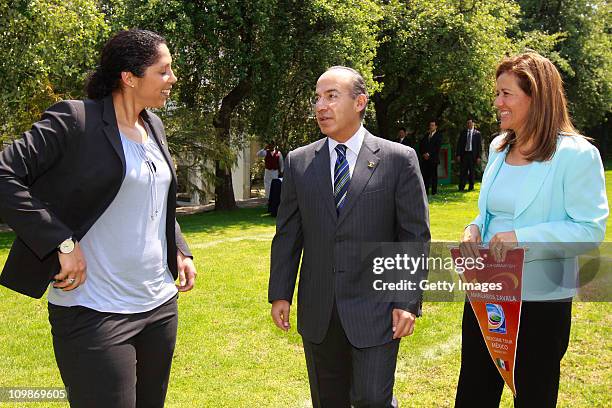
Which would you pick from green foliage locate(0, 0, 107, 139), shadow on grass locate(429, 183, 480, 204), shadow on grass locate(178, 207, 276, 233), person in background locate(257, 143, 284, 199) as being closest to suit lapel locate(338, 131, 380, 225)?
green foliage locate(0, 0, 107, 139)

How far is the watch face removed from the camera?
2.61 m

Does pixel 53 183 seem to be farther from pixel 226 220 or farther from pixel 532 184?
pixel 226 220

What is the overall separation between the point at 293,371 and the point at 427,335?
57.1 inches

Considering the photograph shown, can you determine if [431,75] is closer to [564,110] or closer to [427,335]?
[427,335]

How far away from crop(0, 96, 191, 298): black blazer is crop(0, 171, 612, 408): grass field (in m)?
2.33

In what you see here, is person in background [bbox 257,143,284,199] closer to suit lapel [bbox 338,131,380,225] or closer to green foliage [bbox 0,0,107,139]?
green foliage [bbox 0,0,107,139]

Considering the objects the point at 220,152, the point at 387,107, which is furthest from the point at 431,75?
the point at 220,152

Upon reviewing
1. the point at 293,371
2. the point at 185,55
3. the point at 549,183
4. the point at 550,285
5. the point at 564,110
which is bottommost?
the point at 293,371

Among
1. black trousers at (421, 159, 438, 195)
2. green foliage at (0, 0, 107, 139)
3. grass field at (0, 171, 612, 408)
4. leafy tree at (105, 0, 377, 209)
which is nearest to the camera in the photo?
grass field at (0, 171, 612, 408)

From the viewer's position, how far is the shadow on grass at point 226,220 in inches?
573

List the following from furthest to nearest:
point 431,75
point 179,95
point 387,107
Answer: point 387,107, point 431,75, point 179,95

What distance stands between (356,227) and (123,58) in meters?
1.35

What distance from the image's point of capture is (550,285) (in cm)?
308

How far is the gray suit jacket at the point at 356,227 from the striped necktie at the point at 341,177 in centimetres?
4
